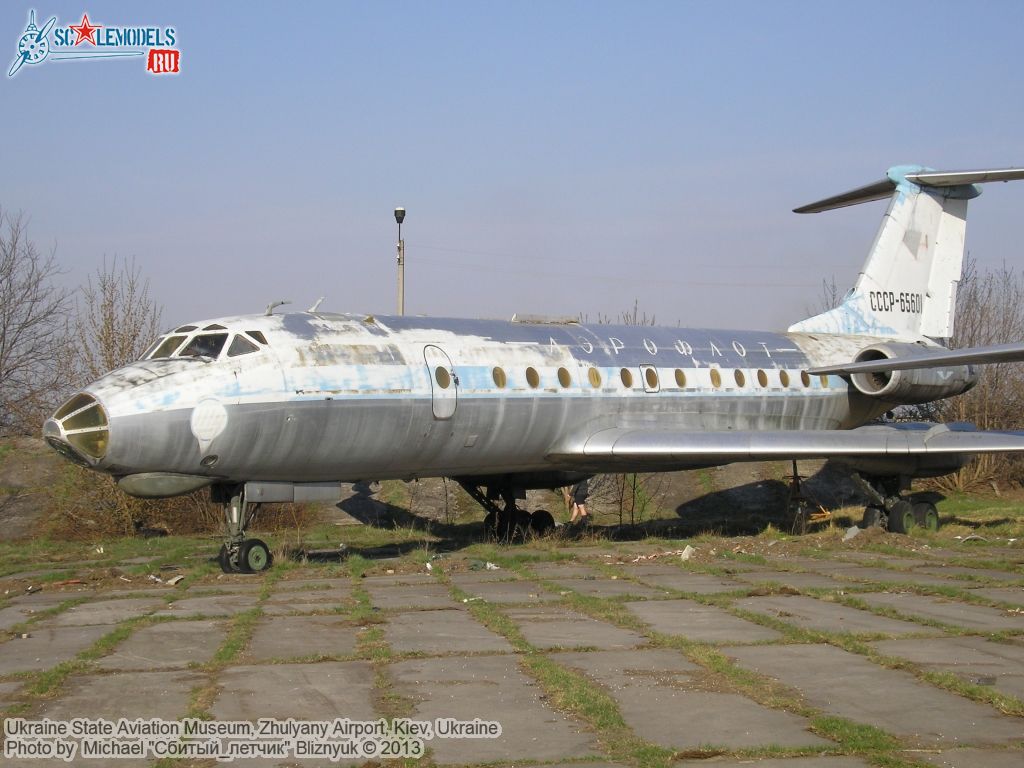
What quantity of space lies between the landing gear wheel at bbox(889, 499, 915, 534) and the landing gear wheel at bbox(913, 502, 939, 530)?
12 cm

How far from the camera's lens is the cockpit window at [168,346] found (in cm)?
1488

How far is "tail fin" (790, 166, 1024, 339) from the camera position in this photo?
23.3m

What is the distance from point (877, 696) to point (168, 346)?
1061 cm

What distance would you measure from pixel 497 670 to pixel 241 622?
10.9 feet

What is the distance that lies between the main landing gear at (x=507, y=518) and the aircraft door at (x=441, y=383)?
13.1ft

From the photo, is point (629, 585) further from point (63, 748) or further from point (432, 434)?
point (63, 748)

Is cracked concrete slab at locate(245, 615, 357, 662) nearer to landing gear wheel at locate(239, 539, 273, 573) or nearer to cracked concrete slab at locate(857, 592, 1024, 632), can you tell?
landing gear wheel at locate(239, 539, 273, 573)

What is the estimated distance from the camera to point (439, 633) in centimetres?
998

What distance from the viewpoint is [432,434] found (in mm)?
16188

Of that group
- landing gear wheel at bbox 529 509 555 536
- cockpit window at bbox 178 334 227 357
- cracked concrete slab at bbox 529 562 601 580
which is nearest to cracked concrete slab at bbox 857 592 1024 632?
cracked concrete slab at bbox 529 562 601 580

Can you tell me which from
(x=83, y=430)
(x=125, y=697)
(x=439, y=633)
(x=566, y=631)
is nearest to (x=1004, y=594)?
(x=566, y=631)

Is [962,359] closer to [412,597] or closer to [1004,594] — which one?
[1004,594]

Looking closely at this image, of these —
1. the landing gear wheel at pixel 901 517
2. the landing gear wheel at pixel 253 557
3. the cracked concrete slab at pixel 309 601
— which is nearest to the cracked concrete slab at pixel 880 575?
the landing gear wheel at pixel 901 517

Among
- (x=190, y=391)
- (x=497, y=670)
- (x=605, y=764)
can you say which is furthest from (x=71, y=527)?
(x=605, y=764)
